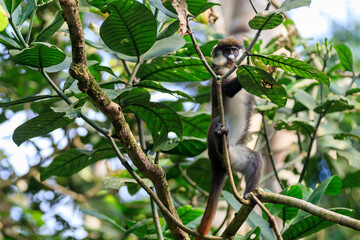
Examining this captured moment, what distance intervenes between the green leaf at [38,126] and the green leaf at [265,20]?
105 centimetres

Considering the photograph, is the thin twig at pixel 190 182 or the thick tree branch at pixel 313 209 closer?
the thick tree branch at pixel 313 209

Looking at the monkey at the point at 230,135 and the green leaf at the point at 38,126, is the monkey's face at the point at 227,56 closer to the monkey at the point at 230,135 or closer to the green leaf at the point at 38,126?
the monkey at the point at 230,135

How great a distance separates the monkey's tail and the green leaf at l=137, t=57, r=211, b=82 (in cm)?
74

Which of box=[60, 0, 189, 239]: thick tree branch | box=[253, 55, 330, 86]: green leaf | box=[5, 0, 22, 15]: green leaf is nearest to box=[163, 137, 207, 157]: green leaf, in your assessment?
box=[60, 0, 189, 239]: thick tree branch

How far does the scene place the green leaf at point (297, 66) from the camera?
1.84 metres

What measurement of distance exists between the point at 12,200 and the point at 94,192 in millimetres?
897

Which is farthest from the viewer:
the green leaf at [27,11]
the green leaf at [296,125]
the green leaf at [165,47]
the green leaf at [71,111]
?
the green leaf at [296,125]

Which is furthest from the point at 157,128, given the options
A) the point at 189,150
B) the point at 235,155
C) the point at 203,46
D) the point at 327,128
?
the point at 327,128

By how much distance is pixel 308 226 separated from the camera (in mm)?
2199

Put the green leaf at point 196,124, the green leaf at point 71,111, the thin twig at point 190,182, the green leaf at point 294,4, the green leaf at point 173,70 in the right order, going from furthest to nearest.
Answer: the thin twig at point 190,182
the green leaf at point 196,124
the green leaf at point 173,70
the green leaf at point 71,111
the green leaf at point 294,4

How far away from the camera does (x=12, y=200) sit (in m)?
4.61

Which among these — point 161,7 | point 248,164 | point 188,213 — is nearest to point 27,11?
point 161,7

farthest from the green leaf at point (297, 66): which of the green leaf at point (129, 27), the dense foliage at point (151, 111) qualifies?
the green leaf at point (129, 27)

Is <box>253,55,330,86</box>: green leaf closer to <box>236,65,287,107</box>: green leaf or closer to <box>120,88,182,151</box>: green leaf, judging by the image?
<box>236,65,287,107</box>: green leaf
